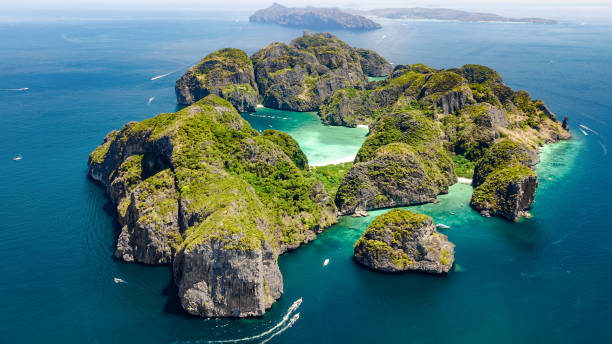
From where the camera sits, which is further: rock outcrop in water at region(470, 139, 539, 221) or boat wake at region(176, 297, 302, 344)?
rock outcrop in water at region(470, 139, 539, 221)

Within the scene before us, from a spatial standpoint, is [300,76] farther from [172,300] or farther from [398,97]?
[172,300]

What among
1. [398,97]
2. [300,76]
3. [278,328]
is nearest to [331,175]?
[278,328]

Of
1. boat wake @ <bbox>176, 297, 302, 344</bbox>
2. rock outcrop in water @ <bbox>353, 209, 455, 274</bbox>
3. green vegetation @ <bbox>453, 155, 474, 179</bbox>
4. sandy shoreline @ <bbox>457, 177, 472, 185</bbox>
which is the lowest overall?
boat wake @ <bbox>176, 297, 302, 344</bbox>

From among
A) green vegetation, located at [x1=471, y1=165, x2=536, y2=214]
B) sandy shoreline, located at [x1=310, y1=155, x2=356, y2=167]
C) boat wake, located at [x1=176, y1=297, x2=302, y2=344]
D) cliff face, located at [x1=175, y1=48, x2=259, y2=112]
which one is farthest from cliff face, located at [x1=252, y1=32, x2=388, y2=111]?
boat wake, located at [x1=176, y1=297, x2=302, y2=344]

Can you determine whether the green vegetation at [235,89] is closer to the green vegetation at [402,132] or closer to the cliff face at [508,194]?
the green vegetation at [402,132]

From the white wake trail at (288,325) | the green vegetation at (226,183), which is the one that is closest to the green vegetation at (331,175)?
the green vegetation at (226,183)

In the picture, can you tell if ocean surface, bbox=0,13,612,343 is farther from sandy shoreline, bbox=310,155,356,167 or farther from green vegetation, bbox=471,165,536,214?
sandy shoreline, bbox=310,155,356,167
